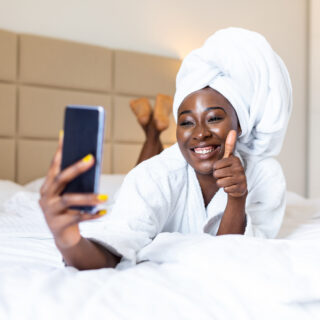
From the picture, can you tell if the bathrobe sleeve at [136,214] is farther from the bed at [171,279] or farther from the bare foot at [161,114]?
the bare foot at [161,114]

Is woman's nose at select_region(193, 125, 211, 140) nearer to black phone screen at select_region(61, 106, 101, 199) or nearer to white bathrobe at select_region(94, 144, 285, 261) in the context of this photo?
white bathrobe at select_region(94, 144, 285, 261)

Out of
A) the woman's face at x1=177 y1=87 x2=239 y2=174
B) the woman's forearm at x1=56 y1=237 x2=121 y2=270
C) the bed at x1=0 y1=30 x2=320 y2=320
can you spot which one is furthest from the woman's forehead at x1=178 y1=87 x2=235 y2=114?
the woman's forearm at x1=56 y1=237 x2=121 y2=270

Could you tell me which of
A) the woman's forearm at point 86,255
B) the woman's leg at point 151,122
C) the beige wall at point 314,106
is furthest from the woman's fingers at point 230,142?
the beige wall at point 314,106

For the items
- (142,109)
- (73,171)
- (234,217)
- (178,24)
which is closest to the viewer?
(73,171)

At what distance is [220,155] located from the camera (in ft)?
3.45

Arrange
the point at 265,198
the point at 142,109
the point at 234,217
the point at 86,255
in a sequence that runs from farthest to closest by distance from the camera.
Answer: the point at 142,109
the point at 265,198
the point at 234,217
the point at 86,255

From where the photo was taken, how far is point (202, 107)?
3.48 ft

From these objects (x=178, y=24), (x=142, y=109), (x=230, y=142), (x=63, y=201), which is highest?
(x=178, y=24)

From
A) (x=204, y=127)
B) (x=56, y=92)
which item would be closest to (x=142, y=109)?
(x=56, y=92)

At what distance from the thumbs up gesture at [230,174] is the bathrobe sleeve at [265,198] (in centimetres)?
24

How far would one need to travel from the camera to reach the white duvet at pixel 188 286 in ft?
1.86

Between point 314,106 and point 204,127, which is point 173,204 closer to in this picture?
point 204,127

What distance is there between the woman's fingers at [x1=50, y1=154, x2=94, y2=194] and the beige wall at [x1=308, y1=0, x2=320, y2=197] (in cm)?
312

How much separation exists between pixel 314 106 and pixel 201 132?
2715 mm
